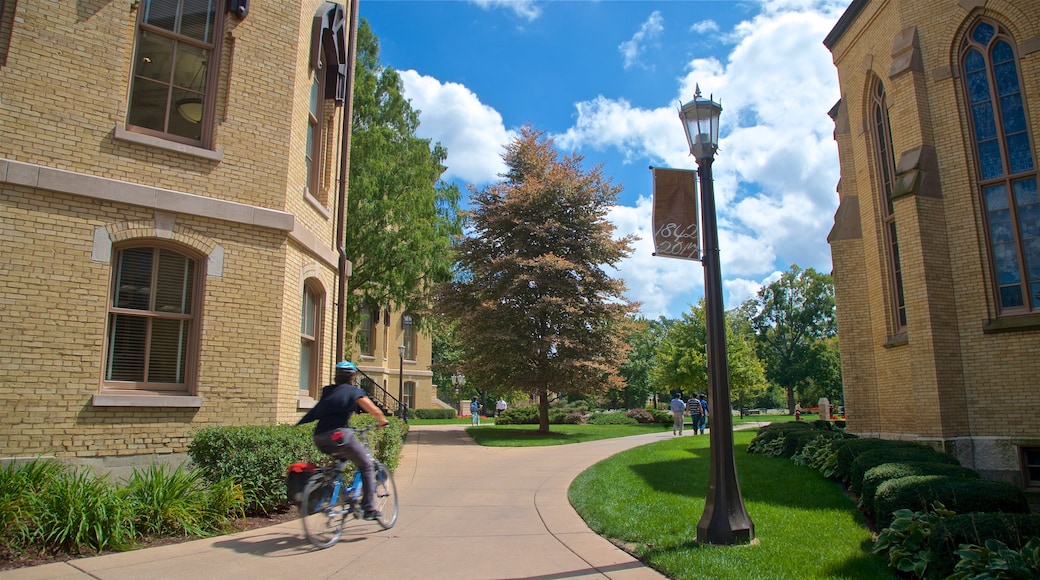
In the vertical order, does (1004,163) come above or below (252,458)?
above

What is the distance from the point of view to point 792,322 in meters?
76.1

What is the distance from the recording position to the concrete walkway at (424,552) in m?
5.46

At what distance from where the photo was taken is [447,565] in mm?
5789

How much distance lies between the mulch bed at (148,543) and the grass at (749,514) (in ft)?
12.5

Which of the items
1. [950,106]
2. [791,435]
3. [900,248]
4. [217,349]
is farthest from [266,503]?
[950,106]

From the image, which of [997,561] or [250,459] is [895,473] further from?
[250,459]

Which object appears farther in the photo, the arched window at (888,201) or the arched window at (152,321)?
the arched window at (888,201)

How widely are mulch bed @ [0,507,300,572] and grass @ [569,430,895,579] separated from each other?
12.5 ft

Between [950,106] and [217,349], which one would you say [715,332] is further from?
[950,106]

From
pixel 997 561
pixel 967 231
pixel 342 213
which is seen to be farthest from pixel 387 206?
pixel 997 561

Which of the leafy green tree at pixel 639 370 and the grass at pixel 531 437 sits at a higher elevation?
the leafy green tree at pixel 639 370

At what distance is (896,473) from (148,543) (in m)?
8.45

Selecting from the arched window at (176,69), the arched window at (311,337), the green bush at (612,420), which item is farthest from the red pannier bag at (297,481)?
the green bush at (612,420)

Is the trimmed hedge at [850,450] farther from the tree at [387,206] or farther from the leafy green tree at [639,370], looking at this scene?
the leafy green tree at [639,370]
